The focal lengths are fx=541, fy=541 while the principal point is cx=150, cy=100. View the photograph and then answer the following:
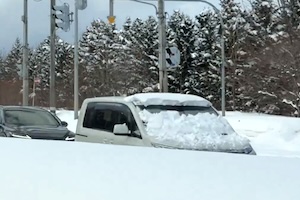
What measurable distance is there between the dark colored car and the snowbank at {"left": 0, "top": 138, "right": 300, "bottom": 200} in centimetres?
797

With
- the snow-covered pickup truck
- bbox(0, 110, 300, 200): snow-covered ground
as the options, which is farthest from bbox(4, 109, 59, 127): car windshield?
bbox(0, 110, 300, 200): snow-covered ground

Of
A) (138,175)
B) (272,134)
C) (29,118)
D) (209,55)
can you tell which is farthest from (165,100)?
(209,55)

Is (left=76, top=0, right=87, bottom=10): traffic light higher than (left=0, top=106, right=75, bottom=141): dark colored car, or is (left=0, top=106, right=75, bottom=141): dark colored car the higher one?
(left=76, top=0, right=87, bottom=10): traffic light

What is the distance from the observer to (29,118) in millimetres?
13555

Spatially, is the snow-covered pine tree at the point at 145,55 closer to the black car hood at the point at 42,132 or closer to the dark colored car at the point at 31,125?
the dark colored car at the point at 31,125

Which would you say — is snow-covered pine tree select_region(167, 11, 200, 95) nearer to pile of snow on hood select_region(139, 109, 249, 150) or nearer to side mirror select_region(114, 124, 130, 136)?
pile of snow on hood select_region(139, 109, 249, 150)

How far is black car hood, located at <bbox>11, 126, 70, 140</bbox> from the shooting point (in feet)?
39.2

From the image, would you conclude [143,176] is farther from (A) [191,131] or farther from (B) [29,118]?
(B) [29,118]

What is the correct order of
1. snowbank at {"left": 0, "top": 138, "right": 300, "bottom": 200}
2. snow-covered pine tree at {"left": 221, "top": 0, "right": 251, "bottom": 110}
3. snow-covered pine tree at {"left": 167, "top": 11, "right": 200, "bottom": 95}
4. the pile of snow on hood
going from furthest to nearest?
snow-covered pine tree at {"left": 167, "top": 11, "right": 200, "bottom": 95}
snow-covered pine tree at {"left": 221, "top": 0, "right": 251, "bottom": 110}
the pile of snow on hood
snowbank at {"left": 0, "top": 138, "right": 300, "bottom": 200}

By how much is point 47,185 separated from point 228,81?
43413mm

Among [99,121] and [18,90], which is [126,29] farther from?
[99,121]

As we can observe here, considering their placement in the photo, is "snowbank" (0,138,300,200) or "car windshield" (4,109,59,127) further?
"car windshield" (4,109,59,127)

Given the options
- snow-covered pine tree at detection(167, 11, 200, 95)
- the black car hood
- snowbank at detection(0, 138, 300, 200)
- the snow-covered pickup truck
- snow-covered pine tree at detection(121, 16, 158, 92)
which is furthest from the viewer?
snow-covered pine tree at detection(121, 16, 158, 92)

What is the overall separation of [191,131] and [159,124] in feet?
1.73
